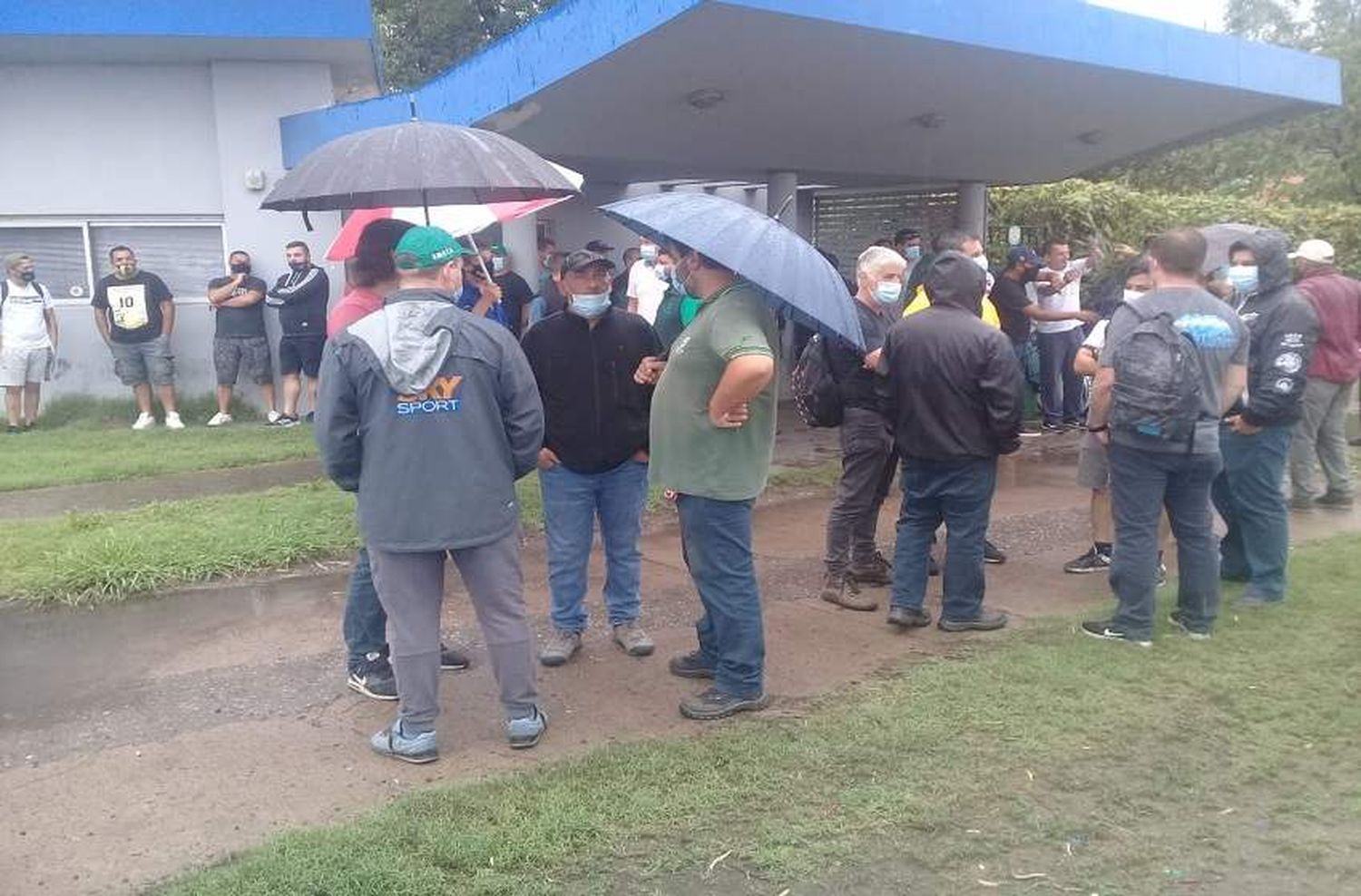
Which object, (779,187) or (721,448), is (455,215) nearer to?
(721,448)

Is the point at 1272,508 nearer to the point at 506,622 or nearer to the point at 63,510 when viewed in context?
the point at 506,622

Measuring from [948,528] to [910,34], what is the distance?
4362 mm

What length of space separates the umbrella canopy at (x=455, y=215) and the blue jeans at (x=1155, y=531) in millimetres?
2789

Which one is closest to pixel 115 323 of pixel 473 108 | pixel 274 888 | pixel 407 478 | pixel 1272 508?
pixel 473 108

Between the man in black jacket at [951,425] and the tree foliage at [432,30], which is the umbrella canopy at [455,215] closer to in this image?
the man in black jacket at [951,425]

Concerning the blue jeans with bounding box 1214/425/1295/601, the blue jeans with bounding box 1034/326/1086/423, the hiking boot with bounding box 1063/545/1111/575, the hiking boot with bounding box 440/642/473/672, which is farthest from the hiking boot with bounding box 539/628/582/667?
the blue jeans with bounding box 1034/326/1086/423

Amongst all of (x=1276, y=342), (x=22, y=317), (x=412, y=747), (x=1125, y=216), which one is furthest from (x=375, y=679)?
(x=1125, y=216)

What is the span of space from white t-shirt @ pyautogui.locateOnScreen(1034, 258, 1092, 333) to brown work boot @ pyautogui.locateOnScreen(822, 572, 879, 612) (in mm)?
5654

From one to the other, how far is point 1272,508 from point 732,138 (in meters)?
6.38

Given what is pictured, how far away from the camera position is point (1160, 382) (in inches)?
185

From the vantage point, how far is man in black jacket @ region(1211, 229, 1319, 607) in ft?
→ 18.0

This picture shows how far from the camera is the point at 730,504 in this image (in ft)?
14.0

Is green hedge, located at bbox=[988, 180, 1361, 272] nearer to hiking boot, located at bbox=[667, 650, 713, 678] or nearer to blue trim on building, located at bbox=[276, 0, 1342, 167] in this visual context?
blue trim on building, located at bbox=[276, 0, 1342, 167]

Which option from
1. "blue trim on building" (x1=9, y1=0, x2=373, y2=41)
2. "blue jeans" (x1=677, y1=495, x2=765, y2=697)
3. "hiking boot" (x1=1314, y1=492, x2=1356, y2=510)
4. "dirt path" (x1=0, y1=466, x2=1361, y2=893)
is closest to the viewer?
"dirt path" (x1=0, y1=466, x2=1361, y2=893)
